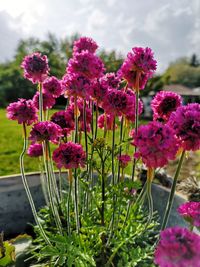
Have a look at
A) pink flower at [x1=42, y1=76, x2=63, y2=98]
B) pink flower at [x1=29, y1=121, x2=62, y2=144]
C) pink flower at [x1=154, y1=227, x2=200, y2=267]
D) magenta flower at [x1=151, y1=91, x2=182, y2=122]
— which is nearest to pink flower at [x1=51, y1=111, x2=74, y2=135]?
pink flower at [x1=42, y1=76, x2=63, y2=98]

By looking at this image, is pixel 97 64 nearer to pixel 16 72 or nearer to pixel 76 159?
pixel 76 159

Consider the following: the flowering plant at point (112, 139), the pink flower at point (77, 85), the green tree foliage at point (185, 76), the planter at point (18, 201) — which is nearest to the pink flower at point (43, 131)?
the flowering plant at point (112, 139)

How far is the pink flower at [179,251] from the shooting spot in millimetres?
595

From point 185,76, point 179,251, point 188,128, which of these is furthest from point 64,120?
point 185,76

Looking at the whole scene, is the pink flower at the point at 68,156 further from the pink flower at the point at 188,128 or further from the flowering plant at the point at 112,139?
the pink flower at the point at 188,128

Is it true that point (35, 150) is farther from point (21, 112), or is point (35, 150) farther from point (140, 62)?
point (140, 62)

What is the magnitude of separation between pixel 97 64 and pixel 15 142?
407cm

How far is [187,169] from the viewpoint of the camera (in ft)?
12.5

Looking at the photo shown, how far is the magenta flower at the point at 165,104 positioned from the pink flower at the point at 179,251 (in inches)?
23.0

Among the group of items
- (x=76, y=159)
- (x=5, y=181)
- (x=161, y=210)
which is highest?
Result: (x=76, y=159)

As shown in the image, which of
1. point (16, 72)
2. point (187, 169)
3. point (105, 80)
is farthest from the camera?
point (16, 72)

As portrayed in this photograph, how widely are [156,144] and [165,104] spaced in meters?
0.43

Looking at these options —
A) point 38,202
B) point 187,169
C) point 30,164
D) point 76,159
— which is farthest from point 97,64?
point 187,169

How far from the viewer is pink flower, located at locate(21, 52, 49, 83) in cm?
120
